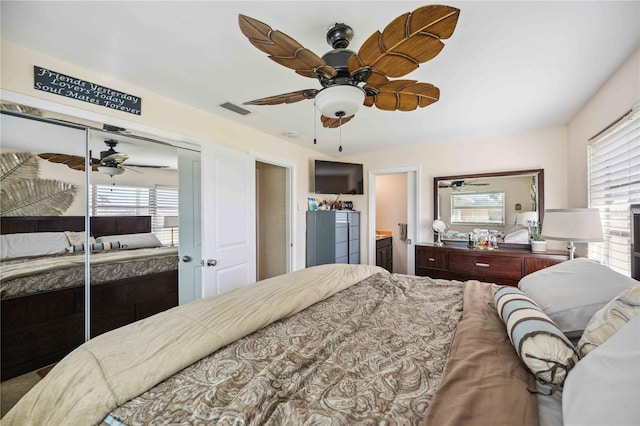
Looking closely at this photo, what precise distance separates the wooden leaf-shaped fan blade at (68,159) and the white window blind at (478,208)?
410 centimetres

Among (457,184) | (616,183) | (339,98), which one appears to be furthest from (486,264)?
(339,98)

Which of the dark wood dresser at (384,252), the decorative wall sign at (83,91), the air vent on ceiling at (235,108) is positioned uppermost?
the air vent on ceiling at (235,108)

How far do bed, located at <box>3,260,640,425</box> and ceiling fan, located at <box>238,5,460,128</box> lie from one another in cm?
116

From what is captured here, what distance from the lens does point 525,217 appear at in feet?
10.8

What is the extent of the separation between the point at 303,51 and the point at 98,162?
2.01 meters

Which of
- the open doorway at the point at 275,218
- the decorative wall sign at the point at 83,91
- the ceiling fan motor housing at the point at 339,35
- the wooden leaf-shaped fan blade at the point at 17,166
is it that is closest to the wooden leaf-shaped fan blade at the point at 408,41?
the ceiling fan motor housing at the point at 339,35

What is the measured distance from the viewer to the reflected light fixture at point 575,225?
198 centimetres

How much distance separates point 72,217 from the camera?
2.00 metres

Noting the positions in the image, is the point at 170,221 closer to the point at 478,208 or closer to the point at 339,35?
the point at 339,35

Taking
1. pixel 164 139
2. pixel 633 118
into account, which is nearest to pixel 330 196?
pixel 164 139

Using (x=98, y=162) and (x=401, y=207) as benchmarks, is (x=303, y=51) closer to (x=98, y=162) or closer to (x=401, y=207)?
(x=98, y=162)

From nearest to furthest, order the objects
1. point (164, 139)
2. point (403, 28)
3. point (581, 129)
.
A: 1. point (403, 28)
2. point (164, 139)
3. point (581, 129)

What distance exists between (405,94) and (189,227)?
7.94 feet

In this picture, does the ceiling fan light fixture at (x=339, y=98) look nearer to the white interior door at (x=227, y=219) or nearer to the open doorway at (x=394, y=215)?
the white interior door at (x=227, y=219)
